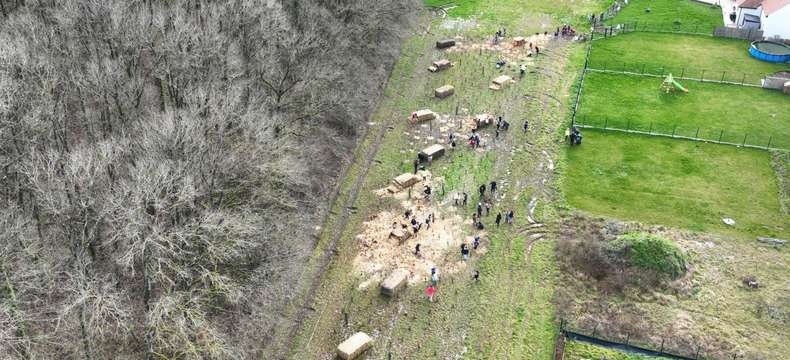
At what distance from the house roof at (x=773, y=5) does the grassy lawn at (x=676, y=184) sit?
36.5 metres

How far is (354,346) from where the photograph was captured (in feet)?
139

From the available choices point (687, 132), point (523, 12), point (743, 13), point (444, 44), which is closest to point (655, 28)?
point (743, 13)

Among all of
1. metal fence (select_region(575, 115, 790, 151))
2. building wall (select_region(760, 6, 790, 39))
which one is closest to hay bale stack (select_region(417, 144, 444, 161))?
metal fence (select_region(575, 115, 790, 151))

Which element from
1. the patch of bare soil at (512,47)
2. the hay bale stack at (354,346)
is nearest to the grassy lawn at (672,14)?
the patch of bare soil at (512,47)

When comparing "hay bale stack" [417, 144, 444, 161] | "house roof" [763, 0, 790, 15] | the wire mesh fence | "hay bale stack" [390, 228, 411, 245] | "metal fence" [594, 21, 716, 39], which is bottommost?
"hay bale stack" [390, 228, 411, 245]

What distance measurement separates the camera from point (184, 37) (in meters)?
51.9

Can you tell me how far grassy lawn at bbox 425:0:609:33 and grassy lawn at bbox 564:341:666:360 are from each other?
6480cm

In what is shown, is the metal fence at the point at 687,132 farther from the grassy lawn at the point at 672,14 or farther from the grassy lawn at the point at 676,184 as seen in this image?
the grassy lawn at the point at 672,14

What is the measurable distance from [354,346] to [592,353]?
55.1ft

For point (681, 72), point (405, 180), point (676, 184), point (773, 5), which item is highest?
point (773, 5)

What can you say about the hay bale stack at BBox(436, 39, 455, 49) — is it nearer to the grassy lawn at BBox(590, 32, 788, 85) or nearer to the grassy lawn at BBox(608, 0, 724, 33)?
the grassy lawn at BBox(590, 32, 788, 85)

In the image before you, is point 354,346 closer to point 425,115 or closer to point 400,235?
point 400,235

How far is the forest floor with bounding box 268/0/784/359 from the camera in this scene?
147 ft

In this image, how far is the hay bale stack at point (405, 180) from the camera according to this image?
196 ft
